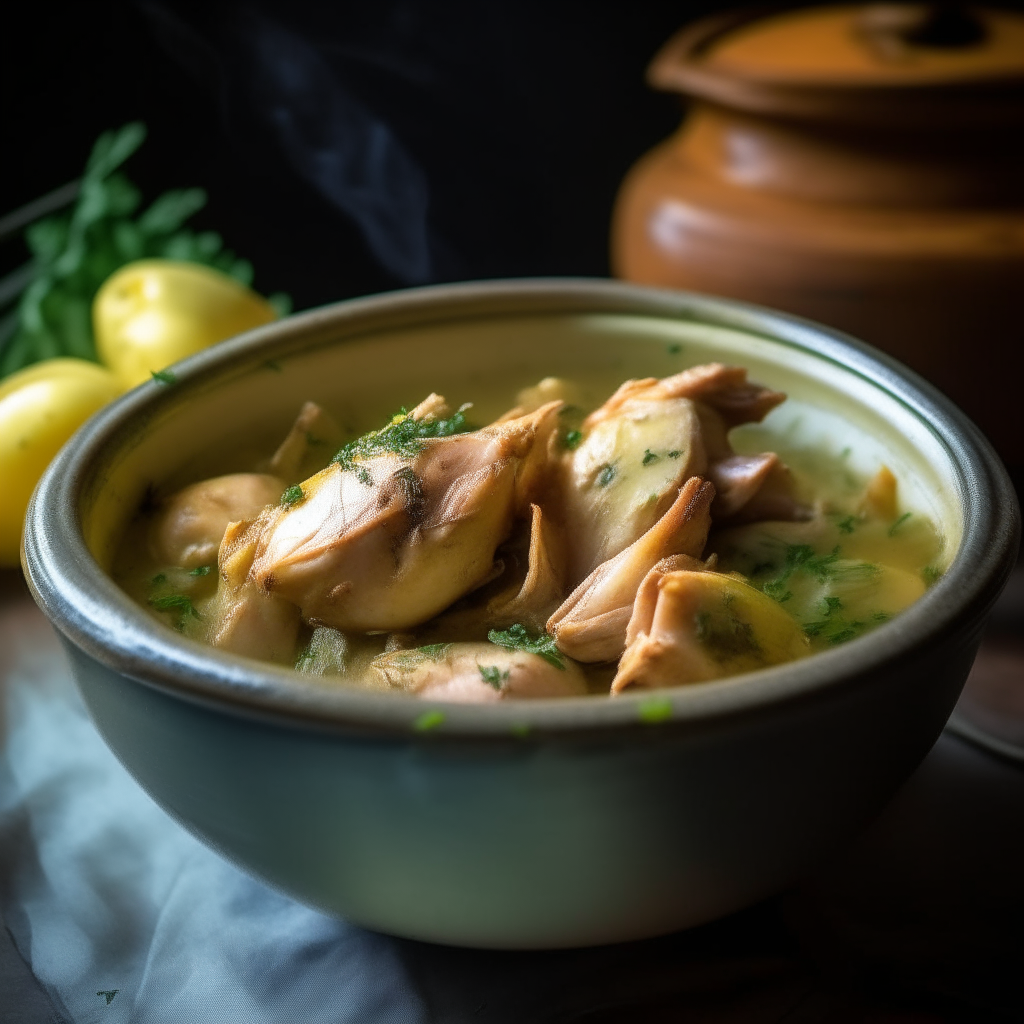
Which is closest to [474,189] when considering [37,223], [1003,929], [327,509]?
[37,223]

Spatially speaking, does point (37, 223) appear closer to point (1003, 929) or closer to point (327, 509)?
point (327, 509)

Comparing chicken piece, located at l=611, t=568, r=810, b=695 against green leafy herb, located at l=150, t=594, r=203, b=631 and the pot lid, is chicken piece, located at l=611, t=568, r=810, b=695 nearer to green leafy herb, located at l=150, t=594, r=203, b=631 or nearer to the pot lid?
green leafy herb, located at l=150, t=594, r=203, b=631

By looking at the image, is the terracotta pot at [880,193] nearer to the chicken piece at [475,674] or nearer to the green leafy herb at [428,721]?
the chicken piece at [475,674]

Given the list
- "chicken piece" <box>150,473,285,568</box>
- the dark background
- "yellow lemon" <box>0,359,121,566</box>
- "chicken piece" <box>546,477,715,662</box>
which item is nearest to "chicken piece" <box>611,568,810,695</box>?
"chicken piece" <box>546,477,715,662</box>

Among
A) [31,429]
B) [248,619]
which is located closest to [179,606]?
[248,619]

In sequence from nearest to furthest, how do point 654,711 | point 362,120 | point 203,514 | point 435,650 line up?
1. point 654,711
2. point 435,650
3. point 203,514
4. point 362,120

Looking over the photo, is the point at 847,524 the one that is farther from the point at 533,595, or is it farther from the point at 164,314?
the point at 164,314
